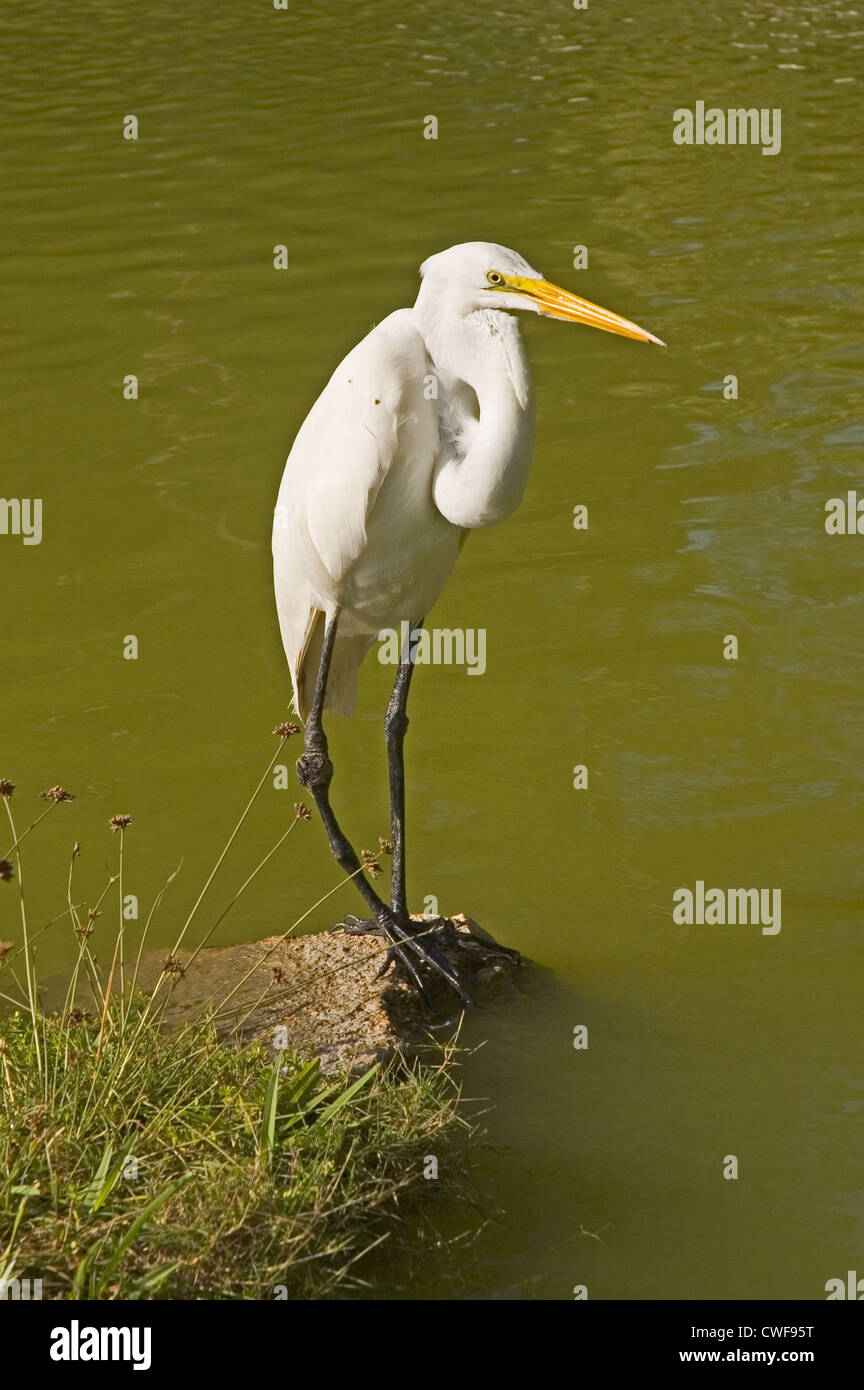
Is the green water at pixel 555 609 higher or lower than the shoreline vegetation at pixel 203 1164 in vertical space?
higher

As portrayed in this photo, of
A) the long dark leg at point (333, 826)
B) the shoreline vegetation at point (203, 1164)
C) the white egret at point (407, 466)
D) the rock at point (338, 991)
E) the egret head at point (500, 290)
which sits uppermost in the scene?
the egret head at point (500, 290)

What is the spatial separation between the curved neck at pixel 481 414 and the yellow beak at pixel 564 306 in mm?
98

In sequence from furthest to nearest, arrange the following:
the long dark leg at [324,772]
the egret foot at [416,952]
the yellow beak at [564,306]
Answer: the long dark leg at [324,772], the egret foot at [416,952], the yellow beak at [564,306]

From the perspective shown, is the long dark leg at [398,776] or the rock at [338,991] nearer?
the rock at [338,991]

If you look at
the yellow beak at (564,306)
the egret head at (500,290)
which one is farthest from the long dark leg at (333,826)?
the yellow beak at (564,306)

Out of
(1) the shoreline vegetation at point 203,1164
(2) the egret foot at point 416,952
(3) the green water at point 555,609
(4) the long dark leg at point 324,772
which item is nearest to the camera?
(1) the shoreline vegetation at point 203,1164

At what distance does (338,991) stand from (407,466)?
1.49 metres

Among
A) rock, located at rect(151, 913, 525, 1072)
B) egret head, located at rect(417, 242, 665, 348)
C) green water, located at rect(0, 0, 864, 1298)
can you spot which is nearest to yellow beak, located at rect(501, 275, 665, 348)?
egret head, located at rect(417, 242, 665, 348)

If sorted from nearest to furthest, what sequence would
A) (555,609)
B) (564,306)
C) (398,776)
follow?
1. (564,306)
2. (398,776)
3. (555,609)

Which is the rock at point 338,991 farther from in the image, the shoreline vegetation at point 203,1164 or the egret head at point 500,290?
the egret head at point 500,290

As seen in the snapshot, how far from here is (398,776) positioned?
510cm

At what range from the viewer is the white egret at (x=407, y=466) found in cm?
435

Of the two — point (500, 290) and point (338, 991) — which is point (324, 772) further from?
point (500, 290)

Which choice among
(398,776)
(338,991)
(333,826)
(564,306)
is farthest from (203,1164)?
(564,306)
